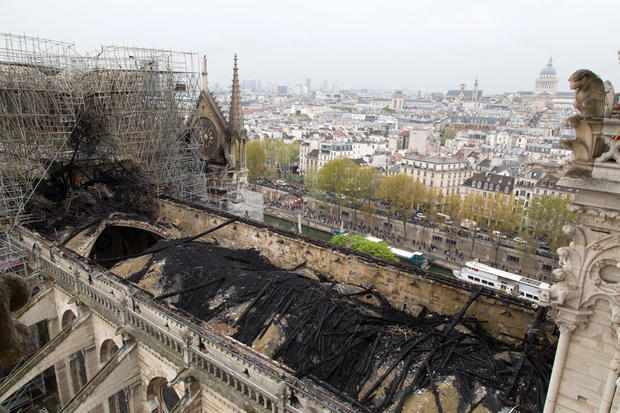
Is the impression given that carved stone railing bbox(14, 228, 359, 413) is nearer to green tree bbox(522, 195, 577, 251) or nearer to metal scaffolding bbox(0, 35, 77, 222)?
metal scaffolding bbox(0, 35, 77, 222)

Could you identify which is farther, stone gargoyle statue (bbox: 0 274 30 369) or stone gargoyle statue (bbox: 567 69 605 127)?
stone gargoyle statue (bbox: 0 274 30 369)

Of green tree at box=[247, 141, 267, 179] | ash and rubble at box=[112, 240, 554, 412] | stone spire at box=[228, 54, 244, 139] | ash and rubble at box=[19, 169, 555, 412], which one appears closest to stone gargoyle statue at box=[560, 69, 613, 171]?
ash and rubble at box=[19, 169, 555, 412]

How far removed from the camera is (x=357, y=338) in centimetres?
1312

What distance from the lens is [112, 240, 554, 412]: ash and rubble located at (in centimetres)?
1090

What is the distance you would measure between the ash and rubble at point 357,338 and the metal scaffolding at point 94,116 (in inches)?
333

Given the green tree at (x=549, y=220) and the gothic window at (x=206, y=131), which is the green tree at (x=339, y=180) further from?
the gothic window at (x=206, y=131)

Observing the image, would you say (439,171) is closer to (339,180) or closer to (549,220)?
(339,180)

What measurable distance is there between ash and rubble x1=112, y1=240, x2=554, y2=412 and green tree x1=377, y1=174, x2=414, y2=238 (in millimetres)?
30916

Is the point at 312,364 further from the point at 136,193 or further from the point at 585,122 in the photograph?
the point at 136,193

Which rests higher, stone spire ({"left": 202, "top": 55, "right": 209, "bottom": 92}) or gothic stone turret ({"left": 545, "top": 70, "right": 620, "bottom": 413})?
stone spire ({"left": 202, "top": 55, "right": 209, "bottom": 92})

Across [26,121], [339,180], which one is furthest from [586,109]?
[339,180]

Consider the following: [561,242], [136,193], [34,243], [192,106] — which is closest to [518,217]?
[561,242]

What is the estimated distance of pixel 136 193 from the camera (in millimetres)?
26109

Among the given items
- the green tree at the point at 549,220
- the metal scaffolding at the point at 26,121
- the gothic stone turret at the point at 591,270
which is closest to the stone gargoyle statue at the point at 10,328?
the gothic stone turret at the point at 591,270
